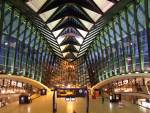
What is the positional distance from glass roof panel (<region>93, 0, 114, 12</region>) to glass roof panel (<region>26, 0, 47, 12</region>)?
6784 millimetres

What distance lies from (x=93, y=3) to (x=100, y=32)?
13.5 meters

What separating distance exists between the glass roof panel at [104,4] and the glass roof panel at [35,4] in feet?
Answer: 22.3

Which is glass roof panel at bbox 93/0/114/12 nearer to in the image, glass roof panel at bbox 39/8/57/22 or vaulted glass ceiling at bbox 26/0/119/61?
vaulted glass ceiling at bbox 26/0/119/61

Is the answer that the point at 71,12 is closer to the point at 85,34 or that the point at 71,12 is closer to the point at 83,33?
the point at 83,33

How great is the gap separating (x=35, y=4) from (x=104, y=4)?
844 centimetres

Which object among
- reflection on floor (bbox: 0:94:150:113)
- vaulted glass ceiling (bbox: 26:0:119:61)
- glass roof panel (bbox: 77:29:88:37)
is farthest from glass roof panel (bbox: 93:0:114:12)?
glass roof panel (bbox: 77:29:88:37)

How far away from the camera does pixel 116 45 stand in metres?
38.2

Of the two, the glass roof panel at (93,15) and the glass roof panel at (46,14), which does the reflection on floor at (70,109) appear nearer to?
the glass roof panel at (46,14)

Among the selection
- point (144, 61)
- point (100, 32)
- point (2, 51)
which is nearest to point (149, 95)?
point (144, 61)

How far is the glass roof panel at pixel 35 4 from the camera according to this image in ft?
98.9

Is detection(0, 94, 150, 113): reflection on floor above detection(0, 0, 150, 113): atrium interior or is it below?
below

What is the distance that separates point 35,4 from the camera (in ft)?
104

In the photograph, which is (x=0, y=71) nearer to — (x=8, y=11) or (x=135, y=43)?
(x=8, y=11)

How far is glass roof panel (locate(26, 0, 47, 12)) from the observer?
98.9ft
